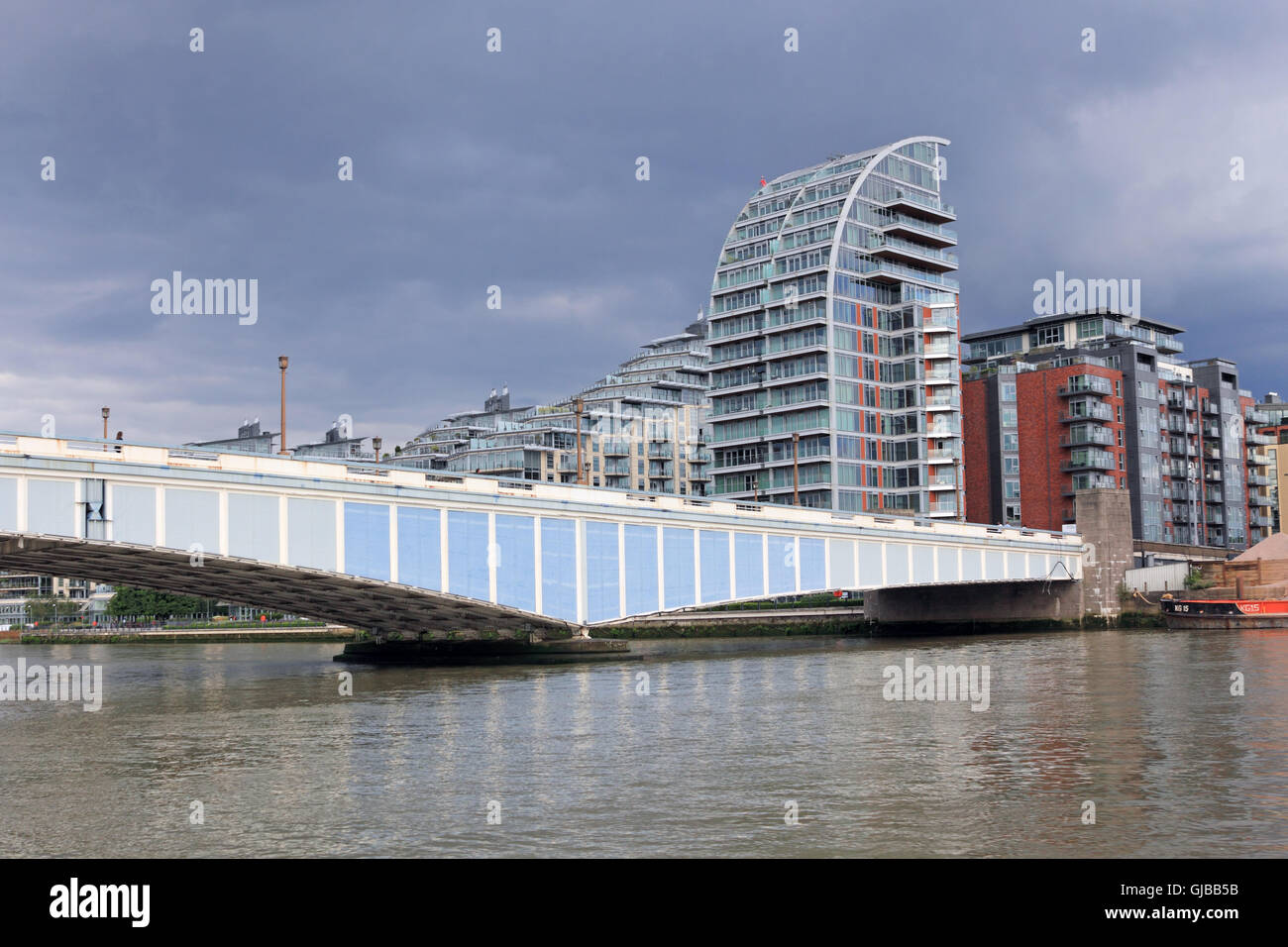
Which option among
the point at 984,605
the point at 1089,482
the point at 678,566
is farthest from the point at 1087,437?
the point at 678,566

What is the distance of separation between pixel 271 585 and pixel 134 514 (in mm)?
11477

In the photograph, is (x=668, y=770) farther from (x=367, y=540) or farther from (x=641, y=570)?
(x=641, y=570)

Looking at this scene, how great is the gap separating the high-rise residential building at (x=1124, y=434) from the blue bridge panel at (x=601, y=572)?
→ 7479 centimetres

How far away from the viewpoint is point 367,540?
49.4 meters

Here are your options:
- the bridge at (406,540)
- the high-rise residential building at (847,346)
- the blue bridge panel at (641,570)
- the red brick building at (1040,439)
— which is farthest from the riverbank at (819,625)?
the red brick building at (1040,439)

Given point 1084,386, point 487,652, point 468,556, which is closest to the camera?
A: point 468,556

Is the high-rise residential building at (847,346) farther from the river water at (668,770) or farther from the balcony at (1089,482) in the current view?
the river water at (668,770)

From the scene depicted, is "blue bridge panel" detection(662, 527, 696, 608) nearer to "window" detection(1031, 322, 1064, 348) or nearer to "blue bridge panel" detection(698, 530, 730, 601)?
"blue bridge panel" detection(698, 530, 730, 601)

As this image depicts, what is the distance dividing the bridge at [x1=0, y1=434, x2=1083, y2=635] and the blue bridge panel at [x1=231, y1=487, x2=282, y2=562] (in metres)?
0.05

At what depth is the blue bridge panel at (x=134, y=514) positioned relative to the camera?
42.4 meters

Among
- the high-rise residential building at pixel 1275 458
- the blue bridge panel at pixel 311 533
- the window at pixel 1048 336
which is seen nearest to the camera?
the blue bridge panel at pixel 311 533

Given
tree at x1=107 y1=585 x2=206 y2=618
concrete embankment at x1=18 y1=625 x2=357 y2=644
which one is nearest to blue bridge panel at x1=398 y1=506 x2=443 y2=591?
concrete embankment at x1=18 y1=625 x2=357 y2=644

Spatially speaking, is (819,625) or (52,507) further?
(819,625)

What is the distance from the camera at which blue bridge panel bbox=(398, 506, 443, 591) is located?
5044 cm
